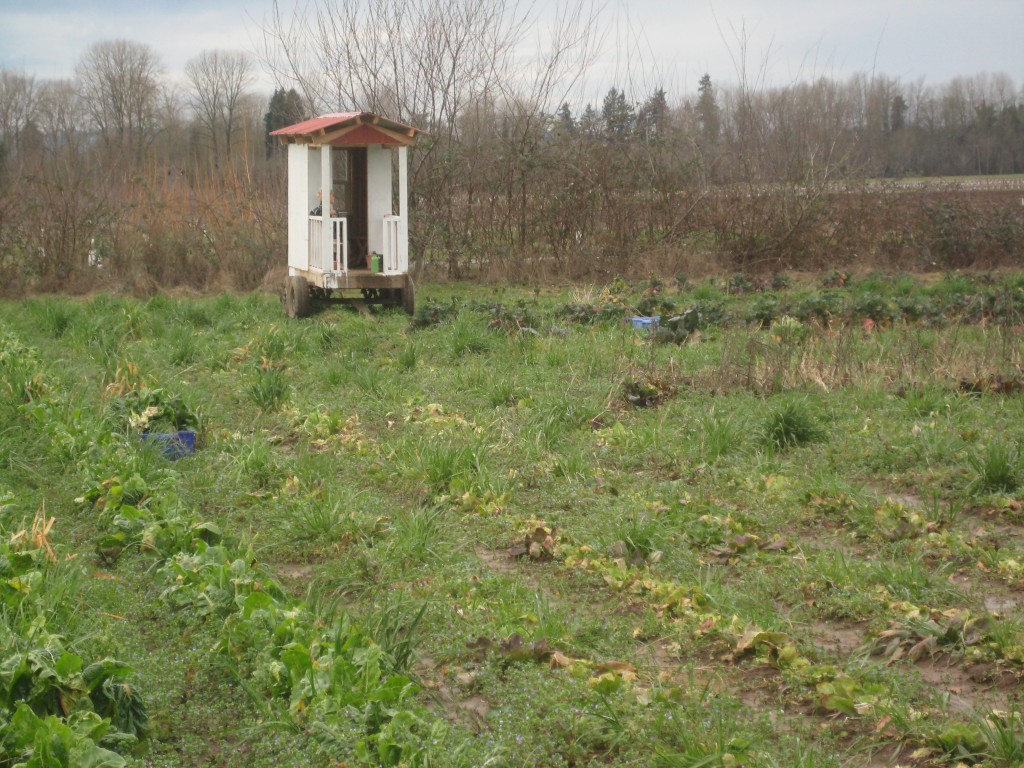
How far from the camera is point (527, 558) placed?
5215 millimetres

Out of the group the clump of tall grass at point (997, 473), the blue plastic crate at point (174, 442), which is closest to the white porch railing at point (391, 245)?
the blue plastic crate at point (174, 442)

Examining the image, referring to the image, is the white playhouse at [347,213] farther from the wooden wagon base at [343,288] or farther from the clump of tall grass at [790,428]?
the clump of tall grass at [790,428]

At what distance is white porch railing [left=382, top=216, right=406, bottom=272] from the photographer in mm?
13203

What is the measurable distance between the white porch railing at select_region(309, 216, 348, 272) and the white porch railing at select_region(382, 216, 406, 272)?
20.8 inches

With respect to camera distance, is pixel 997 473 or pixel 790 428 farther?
pixel 790 428

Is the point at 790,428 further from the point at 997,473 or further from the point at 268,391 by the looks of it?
the point at 268,391

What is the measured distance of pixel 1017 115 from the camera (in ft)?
94.9

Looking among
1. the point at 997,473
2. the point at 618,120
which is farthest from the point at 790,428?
the point at 618,120

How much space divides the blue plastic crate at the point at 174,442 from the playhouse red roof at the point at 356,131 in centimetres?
638

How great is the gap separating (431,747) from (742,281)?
13.3 metres

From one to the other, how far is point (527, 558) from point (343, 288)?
8312mm

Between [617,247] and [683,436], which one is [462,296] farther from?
[683,436]

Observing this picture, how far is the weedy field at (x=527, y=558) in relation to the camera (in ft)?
11.3

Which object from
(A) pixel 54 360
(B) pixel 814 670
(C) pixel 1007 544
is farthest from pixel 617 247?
(B) pixel 814 670
